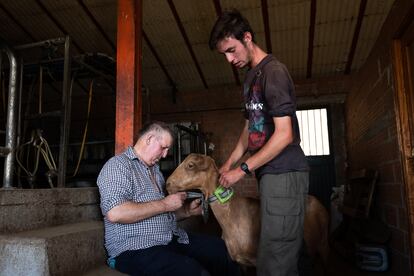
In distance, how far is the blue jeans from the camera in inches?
70.5

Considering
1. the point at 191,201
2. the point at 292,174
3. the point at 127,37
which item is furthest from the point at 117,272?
the point at 127,37

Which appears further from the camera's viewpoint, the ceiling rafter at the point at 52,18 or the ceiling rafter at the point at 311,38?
the ceiling rafter at the point at 52,18

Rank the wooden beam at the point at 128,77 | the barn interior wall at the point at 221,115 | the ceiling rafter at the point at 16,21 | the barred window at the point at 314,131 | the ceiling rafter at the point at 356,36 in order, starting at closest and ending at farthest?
the wooden beam at the point at 128,77 → the ceiling rafter at the point at 356,36 → the ceiling rafter at the point at 16,21 → the barn interior wall at the point at 221,115 → the barred window at the point at 314,131

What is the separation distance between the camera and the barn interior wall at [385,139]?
3263 mm

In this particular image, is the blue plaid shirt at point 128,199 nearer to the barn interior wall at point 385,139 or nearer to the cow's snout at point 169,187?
the cow's snout at point 169,187

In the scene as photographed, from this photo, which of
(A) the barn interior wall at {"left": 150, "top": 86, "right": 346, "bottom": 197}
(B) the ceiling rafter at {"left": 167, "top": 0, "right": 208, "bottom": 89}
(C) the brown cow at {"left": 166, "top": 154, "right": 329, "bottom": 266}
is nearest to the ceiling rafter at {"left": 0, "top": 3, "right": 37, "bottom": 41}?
(A) the barn interior wall at {"left": 150, "top": 86, "right": 346, "bottom": 197}

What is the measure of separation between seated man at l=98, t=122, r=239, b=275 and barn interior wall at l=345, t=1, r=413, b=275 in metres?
1.94

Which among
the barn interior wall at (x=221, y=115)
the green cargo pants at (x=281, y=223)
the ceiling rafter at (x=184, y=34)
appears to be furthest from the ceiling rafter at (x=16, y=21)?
the green cargo pants at (x=281, y=223)

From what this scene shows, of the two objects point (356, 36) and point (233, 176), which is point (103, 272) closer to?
point (233, 176)

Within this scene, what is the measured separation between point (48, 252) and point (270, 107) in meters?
1.32

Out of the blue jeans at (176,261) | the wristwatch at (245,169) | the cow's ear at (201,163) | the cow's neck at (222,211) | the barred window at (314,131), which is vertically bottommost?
the blue jeans at (176,261)

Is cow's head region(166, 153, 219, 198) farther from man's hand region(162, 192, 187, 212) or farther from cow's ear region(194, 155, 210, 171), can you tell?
man's hand region(162, 192, 187, 212)

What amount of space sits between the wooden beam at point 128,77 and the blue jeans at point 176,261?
0.98 meters

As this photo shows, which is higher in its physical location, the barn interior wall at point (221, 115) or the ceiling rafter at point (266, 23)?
the ceiling rafter at point (266, 23)
